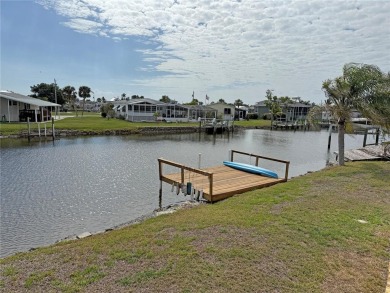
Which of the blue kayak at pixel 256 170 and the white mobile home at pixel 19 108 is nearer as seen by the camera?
the blue kayak at pixel 256 170

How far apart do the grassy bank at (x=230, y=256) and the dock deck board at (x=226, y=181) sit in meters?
2.29

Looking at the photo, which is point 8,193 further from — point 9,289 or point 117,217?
point 9,289

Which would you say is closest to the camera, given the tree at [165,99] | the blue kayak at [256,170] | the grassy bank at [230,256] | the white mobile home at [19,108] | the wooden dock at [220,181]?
the grassy bank at [230,256]

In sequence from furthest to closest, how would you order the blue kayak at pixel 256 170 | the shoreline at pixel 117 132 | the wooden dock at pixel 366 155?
the shoreline at pixel 117 132 < the wooden dock at pixel 366 155 < the blue kayak at pixel 256 170

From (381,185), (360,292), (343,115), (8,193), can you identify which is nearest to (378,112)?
(343,115)

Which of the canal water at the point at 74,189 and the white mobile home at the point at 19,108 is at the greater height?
the white mobile home at the point at 19,108

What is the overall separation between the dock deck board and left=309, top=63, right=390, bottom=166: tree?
21.8 feet

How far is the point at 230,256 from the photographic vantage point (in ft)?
15.8

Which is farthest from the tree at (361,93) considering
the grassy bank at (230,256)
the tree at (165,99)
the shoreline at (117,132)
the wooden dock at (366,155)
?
the tree at (165,99)

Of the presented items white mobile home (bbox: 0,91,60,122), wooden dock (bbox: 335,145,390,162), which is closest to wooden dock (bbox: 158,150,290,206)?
wooden dock (bbox: 335,145,390,162)

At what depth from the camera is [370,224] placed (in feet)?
20.6

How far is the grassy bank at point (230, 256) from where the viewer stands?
411cm

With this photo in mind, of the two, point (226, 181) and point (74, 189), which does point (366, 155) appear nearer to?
point (226, 181)

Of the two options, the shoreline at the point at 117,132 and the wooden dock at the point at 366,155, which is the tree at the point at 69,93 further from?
the wooden dock at the point at 366,155
